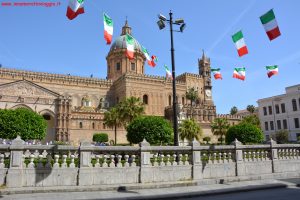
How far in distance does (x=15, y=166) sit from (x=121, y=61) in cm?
6155

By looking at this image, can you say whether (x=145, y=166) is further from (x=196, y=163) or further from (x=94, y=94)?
(x=94, y=94)

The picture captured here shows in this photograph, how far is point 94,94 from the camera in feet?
224

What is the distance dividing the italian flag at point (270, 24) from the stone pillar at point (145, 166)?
9.46m

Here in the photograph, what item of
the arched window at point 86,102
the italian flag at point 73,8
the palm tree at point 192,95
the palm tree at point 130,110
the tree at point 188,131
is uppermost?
the palm tree at point 192,95

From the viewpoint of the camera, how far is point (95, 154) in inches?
508

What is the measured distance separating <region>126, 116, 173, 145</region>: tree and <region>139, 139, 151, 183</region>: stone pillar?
16417 mm

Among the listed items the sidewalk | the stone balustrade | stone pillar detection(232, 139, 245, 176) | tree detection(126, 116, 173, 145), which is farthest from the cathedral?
A: the sidewalk

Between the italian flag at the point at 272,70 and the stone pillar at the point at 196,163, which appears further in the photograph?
the italian flag at the point at 272,70

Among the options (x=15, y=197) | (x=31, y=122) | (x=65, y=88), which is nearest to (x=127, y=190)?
(x=15, y=197)

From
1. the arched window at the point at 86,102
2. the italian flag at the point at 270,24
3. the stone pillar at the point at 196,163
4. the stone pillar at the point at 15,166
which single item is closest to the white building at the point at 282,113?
the arched window at the point at 86,102

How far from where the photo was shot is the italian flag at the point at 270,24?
52.4 ft

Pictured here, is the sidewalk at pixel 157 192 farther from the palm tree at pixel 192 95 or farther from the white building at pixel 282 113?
the palm tree at pixel 192 95

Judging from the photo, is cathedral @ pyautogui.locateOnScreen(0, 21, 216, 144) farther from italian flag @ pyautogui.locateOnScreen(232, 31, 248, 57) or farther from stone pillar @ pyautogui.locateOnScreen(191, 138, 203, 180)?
stone pillar @ pyautogui.locateOnScreen(191, 138, 203, 180)

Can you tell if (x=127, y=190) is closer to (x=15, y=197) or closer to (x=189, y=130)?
(x=15, y=197)
